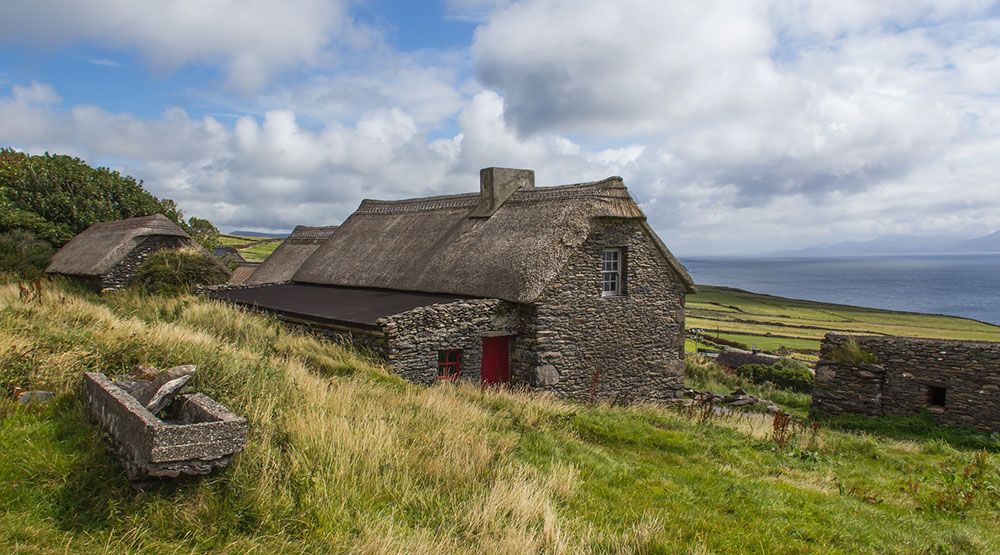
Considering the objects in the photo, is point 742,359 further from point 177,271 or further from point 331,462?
point 331,462

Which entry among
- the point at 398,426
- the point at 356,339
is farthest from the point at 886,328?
the point at 398,426

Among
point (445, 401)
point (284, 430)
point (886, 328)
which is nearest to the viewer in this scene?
point (284, 430)

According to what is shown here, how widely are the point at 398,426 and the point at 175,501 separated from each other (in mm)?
2621

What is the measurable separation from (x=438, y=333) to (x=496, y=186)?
22.9ft

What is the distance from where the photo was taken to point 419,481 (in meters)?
5.93

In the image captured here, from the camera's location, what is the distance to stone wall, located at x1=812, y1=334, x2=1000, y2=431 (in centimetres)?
1488

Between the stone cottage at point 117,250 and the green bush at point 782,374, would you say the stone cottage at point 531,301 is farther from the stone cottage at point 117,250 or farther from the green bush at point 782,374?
the green bush at point 782,374

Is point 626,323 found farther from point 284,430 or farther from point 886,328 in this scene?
point 886,328

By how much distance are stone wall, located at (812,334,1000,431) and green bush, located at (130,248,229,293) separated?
2064 cm

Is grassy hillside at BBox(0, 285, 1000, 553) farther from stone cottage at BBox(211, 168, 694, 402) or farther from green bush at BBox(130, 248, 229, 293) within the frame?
green bush at BBox(130, 248, 229, 293)

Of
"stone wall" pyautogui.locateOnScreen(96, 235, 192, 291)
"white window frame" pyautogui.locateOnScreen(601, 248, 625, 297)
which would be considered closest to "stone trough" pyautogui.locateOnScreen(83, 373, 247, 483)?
"white window frame" pyautogui.locateOnScreen(601, 248, 625, 297)

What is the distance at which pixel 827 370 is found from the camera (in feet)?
56.0

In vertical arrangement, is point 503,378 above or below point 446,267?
below

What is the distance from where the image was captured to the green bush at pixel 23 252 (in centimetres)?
2555
